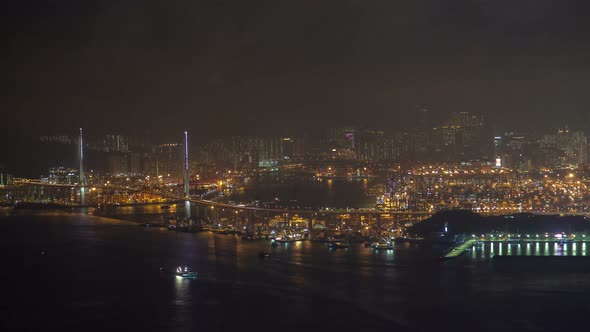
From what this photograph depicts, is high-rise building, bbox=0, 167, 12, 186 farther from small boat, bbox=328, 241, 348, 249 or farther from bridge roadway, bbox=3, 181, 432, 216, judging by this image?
small boat, bbox=328, 241, 348, 249

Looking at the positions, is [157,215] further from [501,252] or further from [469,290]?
[469,290]

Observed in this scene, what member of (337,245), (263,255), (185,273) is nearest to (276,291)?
(185,273)

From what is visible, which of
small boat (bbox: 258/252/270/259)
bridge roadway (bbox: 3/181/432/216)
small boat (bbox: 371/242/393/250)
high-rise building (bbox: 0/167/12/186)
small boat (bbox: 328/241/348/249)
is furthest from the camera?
high-rise building (bbox: 0/167/12/186)

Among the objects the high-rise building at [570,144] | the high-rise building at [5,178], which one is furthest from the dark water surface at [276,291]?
the high-rise building at [570,144]

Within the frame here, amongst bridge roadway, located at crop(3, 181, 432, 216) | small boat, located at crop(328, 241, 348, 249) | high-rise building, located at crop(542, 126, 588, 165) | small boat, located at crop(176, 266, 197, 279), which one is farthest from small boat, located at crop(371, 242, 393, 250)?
high-rise building, located at crop(542, 126, 588, 165)

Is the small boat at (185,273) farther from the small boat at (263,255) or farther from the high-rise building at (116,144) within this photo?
the high-rise building at (116,144)

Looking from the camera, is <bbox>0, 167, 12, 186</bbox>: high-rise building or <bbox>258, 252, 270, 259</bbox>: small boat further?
<bbox>0, 167, 12, 186</bbox>: high-rise building

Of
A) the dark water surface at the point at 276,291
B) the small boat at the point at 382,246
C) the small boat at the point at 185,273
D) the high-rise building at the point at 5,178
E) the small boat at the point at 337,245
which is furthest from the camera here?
the high-rise building at the point at 5,178

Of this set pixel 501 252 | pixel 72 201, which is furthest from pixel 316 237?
pixel 72 201
